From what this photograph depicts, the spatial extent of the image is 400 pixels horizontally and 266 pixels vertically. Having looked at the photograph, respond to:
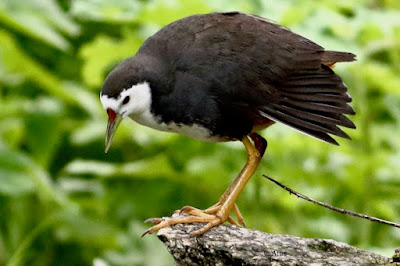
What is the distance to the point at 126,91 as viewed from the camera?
11.8ft

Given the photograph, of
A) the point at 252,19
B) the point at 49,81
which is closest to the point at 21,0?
the point at 49,81

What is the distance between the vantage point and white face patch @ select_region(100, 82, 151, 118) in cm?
361

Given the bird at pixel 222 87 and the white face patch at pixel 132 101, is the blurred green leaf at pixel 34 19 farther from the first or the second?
the white face patch at pixel 132 101

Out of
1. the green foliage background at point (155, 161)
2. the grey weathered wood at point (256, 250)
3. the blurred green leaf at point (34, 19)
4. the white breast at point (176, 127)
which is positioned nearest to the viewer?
the grey weathered wood at point (256, 250)

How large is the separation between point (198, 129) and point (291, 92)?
50 centimetres

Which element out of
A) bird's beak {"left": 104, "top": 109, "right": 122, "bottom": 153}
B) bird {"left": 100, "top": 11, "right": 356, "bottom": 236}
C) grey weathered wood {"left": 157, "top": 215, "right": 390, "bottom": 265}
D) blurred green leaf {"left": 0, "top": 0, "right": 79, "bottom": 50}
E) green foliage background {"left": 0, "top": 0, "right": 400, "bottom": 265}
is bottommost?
Result: grey weathered wood {"left": 157, "top": 215, "right": 390, "bottom": 265}

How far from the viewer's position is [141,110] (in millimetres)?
3684

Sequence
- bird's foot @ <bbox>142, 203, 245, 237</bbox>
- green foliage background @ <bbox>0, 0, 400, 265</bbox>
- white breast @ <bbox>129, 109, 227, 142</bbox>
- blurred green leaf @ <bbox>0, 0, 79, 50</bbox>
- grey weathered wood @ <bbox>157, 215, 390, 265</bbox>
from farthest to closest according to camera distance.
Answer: blurred green leaf @ <bbox>0, 0, 79, 50</bbox> → green foliage background @ <bbox>0, 0, 400, 265</bbox> → white breast @ <bbox>129, 109, 227, 142</bbox> → bird's foot @ <bbox>142, 203, 245, 237</bbox> → grey weathered wood @ <bbox>157, 215, 390, 265</bbox>

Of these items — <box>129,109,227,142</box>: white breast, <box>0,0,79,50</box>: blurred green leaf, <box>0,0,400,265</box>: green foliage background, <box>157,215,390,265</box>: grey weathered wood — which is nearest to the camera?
<box>157,215,390,265</box>: grey weathered wood

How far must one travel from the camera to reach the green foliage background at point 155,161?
4934mm

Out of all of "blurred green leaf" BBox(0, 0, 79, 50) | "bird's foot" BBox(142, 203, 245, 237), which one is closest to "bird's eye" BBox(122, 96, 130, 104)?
"bird's foot" BBox(142, 203, 245, 237)

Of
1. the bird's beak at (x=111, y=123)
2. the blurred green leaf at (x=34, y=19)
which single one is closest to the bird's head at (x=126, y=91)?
the bird's beak at (x=111, y=123)

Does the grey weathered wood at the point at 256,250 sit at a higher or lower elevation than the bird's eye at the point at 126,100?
lower

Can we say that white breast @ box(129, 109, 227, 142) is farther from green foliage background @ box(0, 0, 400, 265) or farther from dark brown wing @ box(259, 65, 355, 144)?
green foliage background @ box(0, 0, 400, 265)
